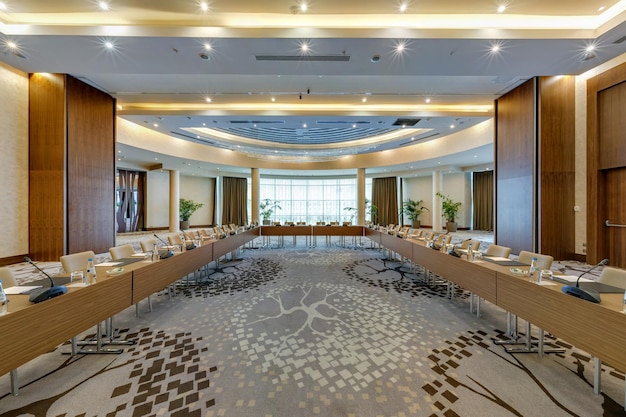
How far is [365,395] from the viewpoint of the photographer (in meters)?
1.93

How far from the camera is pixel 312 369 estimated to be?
225 centimetres

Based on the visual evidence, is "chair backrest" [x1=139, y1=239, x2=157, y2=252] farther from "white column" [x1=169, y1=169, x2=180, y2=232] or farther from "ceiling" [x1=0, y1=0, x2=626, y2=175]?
"white column" [x1=169, y1=169, x2=180, y2=232]

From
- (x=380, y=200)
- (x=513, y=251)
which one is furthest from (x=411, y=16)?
(x=380, y=200)

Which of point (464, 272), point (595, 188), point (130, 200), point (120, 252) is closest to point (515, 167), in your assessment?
point (595, 188)

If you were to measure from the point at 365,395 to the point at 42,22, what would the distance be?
711 centimetres

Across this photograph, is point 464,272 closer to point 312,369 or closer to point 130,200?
point 312,369

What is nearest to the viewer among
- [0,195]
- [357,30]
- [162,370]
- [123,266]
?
[162,370]

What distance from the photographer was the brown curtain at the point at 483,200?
1418cm

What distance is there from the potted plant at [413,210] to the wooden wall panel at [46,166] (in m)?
15.6

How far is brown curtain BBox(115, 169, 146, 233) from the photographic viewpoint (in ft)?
41.9

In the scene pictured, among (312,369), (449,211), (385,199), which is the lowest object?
(312,369)

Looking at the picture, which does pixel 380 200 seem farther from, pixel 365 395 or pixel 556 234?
pixel 365 395

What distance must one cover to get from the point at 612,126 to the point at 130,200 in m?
18.2

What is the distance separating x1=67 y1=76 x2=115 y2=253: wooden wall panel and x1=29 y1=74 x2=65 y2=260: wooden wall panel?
16 cm
